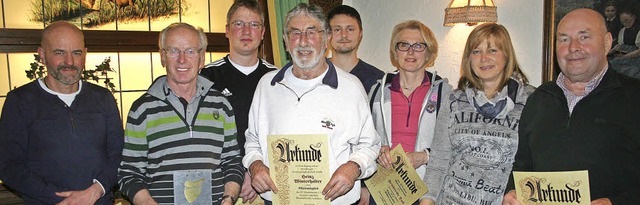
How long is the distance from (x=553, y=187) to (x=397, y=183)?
93cm

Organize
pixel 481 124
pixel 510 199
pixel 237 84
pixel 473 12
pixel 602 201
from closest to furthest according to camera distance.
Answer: pixel 602 201, pixel 510 199, pixel 481 124, pixel 237 84, pixel 473 12

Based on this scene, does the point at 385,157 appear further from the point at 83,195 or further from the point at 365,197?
the point at 83,195

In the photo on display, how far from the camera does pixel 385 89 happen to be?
9.80ft

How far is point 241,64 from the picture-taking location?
9.93 ft

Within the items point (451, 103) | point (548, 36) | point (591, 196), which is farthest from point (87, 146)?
point (548, 36)

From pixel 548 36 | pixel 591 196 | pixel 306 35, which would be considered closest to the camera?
pixel 591 196

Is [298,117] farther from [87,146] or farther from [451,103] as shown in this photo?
[87,146]

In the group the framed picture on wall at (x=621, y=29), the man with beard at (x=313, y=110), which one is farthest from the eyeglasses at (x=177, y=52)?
the framed picture on wall at (x=621, y=29)

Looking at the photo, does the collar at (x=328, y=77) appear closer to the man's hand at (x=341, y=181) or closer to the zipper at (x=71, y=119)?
the man's hand at (x=341, y=181)

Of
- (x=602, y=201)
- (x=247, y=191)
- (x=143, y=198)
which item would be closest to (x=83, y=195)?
(x=143, y=198)

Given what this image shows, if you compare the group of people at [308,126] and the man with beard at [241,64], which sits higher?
the man with beard at [241,64]

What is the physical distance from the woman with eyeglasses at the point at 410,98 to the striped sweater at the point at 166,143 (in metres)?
1.00

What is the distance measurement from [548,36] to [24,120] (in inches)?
152

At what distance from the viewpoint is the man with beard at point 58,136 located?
2541mm
